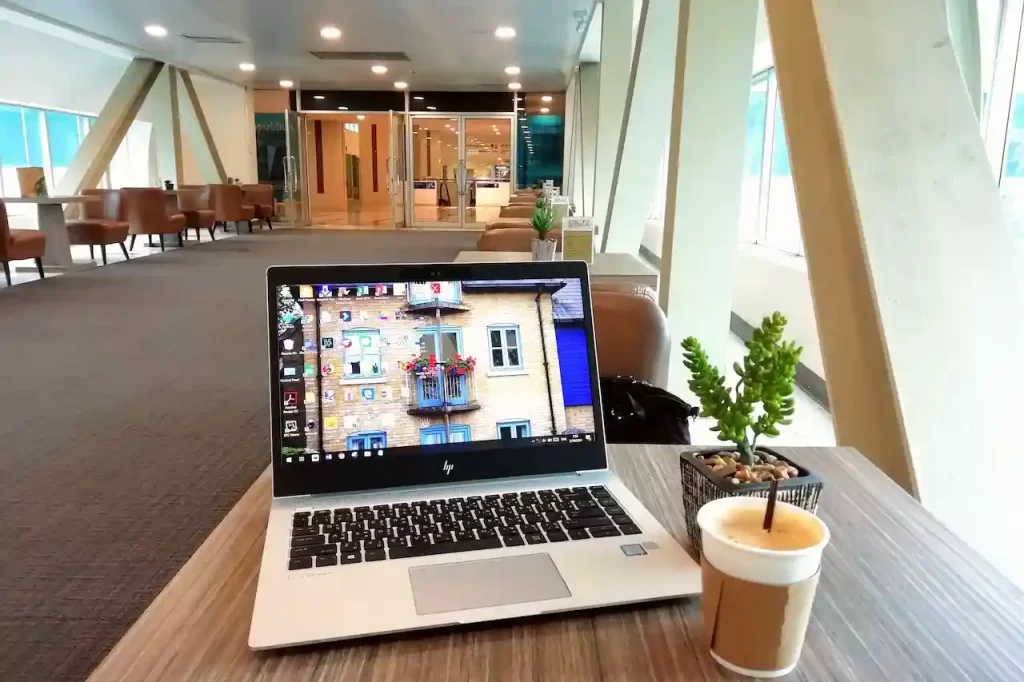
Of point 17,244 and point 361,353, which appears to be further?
point 17,244

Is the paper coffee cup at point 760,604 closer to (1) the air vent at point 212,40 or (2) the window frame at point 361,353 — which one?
(2) the window frame at point 361,353

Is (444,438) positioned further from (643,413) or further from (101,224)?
(101,224)

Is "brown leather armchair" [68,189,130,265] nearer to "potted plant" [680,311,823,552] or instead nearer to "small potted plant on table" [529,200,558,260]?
"small potted plant on table" [529,200,558,260]

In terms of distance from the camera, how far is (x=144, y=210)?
9.55 m

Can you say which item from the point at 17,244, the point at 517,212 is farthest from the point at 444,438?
the point at 17,244

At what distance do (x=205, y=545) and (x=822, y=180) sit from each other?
173 centimetres

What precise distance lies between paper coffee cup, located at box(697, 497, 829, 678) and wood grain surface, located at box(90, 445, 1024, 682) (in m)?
0.02

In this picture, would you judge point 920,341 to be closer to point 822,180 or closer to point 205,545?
point 822,180

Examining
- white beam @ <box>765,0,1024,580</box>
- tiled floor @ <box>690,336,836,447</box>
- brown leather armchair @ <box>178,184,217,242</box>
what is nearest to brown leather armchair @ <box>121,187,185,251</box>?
brown leather armchair @ <box>178,184,217,242</box>

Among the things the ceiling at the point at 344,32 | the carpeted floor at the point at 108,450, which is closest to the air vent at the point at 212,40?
the ceiling at the point at 344,32

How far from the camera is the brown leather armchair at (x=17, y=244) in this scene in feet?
22.2

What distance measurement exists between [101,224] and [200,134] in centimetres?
545

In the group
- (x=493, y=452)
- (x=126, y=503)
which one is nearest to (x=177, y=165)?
(x=126, y=503)

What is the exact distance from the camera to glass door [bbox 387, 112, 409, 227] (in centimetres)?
1545
